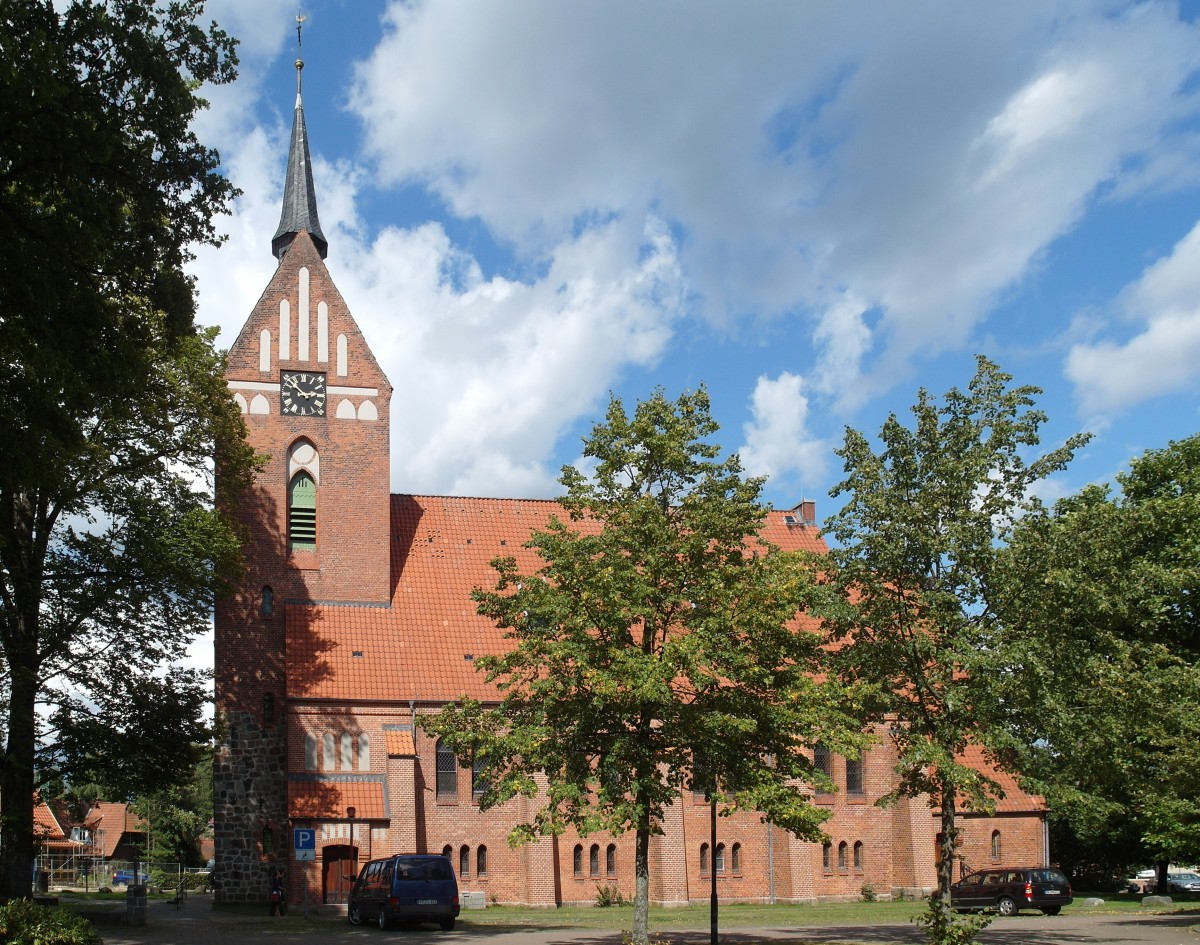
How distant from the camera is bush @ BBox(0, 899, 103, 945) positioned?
1620cm

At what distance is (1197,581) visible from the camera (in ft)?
102

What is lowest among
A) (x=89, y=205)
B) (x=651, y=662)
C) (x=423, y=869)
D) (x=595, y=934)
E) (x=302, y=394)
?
(x=595, y=934)

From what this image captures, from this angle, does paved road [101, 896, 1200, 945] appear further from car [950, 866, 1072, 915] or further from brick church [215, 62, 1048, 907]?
brick church [215, 62, 1048, 907]

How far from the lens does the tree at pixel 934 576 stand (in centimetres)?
2061

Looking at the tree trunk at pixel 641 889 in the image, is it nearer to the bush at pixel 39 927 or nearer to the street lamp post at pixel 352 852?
the bush at pixel 39 927

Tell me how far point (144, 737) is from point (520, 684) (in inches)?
434

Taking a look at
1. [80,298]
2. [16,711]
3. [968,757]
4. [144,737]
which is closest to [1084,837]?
[968,757]

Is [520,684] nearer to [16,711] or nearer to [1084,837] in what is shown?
[16,711]

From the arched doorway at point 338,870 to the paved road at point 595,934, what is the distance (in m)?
3.43

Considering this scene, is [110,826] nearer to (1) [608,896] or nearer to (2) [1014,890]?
(1) [608,896]

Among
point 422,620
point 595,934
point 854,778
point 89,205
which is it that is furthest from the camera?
point 854,778

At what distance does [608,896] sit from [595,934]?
1098 cm

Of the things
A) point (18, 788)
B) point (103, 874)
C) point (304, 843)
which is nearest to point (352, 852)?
point (304, 843)

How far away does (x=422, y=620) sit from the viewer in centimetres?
3844
